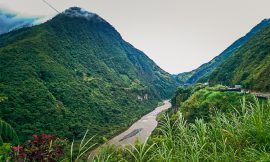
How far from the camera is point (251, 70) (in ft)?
182

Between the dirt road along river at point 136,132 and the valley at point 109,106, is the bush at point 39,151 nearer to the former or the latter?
the valley at point 109,106

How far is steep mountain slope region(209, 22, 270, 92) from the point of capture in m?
43.6

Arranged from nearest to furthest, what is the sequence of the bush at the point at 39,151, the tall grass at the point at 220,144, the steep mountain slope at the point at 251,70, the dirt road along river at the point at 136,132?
1. the tall grass at the point at 220,144
2. the bush at the point at 39,151
3. the steep mountain slope at the point at 251,70
4. the dirt road along river at the point at 136,132

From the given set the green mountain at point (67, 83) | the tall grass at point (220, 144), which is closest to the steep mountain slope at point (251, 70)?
the green mountain at point (67, 83)

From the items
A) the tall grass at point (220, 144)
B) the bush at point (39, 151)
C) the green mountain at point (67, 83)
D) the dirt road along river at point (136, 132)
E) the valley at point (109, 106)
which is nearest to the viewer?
the tall grass at point (220, 144)

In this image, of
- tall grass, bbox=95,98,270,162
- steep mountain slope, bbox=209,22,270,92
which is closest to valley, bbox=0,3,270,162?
tall grass, bbox=95,98,270,162

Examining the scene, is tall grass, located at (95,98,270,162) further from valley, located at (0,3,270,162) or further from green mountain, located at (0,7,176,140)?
green mountain, located at (0,7,176,140)

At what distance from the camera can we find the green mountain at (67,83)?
57.3m

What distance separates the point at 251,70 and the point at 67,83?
45.1 metres

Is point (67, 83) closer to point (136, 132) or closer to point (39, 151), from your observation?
point (136, 132)

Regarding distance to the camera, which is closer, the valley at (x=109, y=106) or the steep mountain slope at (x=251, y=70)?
the valley at (x=109, y=106)

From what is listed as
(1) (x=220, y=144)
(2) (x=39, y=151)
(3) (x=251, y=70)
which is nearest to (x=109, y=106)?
(3) (x=251, y=70)

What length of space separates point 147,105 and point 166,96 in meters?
44.4

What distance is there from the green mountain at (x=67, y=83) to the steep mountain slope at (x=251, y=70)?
2636 cm
